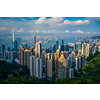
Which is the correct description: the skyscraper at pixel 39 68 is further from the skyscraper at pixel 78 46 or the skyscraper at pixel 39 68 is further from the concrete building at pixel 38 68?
the skyscraper at pixel 78 46

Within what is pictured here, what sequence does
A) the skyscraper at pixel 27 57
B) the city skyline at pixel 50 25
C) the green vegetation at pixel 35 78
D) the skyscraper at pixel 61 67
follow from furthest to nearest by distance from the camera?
1. the skyscraper at pixel 27 57
2. the skyscraper at pixel 61 67
3. the city skyline at pixel 50 25
4. the green vegetation at pixel 35 78

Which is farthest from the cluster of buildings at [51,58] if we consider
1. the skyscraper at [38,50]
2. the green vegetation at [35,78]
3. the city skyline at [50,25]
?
the city skyline at [50,25]

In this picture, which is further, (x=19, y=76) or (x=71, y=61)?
(x=71, y=61)

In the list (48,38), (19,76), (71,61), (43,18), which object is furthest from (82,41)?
(19,76)

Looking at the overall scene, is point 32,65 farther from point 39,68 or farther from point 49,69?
point 49,69

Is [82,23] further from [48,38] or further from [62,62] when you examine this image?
[62,62]

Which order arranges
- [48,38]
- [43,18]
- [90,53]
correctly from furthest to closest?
[90,53]
[48,38]
[43,18]
